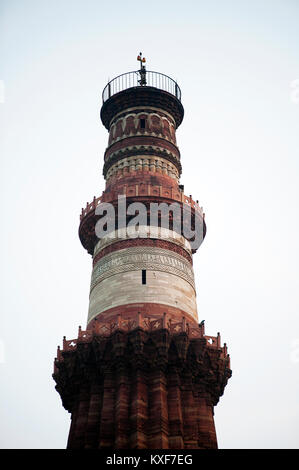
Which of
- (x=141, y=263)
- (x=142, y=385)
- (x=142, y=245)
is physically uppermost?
(x=142, y=245)

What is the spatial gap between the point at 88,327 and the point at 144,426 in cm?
628

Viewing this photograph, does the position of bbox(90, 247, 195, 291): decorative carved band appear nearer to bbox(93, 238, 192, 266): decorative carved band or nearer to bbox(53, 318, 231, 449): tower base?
bbox(93, 238, 192, 266): decorative carved band

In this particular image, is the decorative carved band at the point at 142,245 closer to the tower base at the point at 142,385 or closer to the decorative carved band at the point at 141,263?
the decorative carved band at the point at 141,263

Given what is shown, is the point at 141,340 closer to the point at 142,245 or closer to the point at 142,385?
the point at 142,385

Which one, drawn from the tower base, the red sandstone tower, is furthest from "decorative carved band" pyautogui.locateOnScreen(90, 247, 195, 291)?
the tower base

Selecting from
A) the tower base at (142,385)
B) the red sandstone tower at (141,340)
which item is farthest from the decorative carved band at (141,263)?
the tower base at (142,385)

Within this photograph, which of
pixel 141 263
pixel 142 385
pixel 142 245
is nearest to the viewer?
pixel 142 385

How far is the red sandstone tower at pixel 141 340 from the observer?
24.4 m

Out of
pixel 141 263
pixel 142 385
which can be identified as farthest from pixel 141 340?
pixel 141 263

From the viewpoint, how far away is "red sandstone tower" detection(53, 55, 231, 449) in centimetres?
2441

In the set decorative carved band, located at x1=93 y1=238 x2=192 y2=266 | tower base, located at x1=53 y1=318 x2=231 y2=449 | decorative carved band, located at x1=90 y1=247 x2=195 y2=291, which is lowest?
tower base, located at x1=53 y1=318 x2=231 y2=449

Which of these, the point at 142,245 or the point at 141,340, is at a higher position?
the point at 142,245

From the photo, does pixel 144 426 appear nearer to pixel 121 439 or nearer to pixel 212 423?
pixel 121 439

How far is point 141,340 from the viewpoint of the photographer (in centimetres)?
A: 2556
